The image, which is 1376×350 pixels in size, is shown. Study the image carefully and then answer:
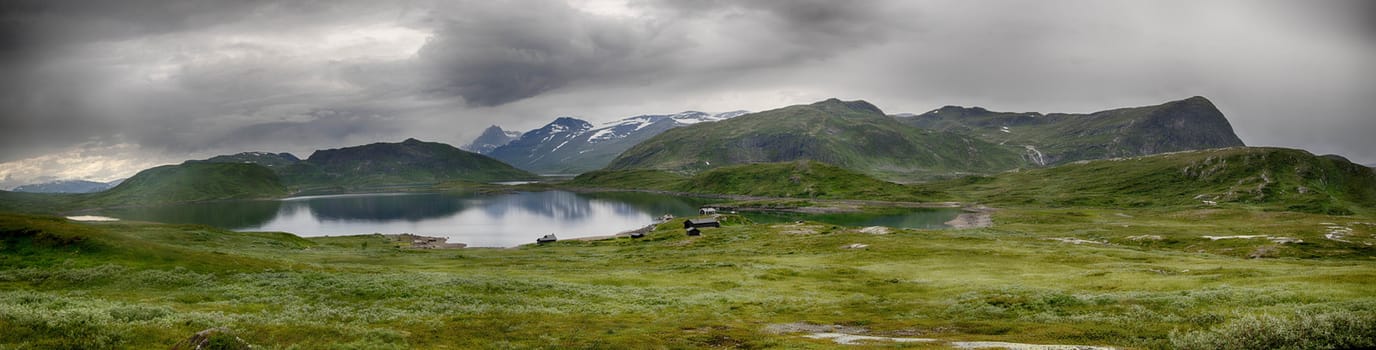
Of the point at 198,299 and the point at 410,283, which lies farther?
the point at 410,283

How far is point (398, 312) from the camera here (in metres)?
Result: 34.7

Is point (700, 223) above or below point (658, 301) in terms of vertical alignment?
below

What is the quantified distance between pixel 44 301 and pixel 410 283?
1990 cm

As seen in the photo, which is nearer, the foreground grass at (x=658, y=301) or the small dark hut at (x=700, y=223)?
the foreground grass at (x=658, y=301)

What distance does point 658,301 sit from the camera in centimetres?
4653

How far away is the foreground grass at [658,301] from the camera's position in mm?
23688

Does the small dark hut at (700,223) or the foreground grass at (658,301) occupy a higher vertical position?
the foreground grass at (658,301)

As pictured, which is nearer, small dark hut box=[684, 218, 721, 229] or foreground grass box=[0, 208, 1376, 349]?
foreground grass box=[0, 208, 1376, 349]

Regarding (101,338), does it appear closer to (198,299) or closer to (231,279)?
(198,299)

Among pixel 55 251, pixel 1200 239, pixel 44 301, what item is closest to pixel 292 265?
pixel 55 251

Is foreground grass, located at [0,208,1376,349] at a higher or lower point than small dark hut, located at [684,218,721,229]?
higher

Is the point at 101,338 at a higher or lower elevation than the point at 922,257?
higher

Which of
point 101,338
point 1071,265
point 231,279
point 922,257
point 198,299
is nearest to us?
point 101,338

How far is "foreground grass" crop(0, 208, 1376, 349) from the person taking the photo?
77.7 feet
